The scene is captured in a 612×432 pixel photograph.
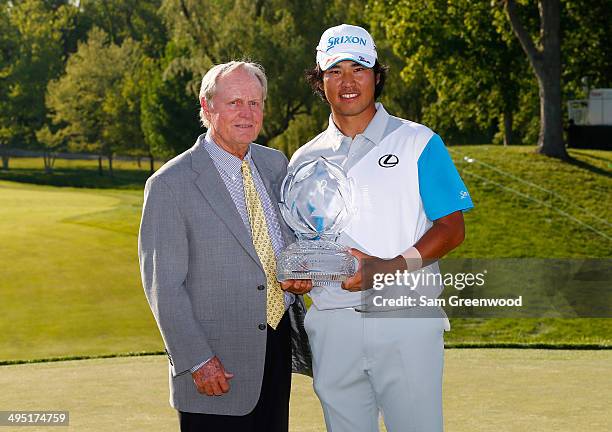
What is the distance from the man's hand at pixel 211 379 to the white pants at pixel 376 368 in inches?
14.7

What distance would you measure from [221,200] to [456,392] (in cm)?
435

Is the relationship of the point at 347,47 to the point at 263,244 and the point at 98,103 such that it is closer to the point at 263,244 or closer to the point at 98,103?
the point at 263,244

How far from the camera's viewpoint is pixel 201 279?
4.54 metres

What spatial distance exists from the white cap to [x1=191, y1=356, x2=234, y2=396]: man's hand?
1.25 metres

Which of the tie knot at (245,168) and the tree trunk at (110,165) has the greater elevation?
Result: the tie knot at (245,168)

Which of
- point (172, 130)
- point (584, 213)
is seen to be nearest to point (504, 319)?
point (584, 213)

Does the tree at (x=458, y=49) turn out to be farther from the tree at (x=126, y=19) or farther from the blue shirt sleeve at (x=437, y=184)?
the tree at (x=126, y=19)

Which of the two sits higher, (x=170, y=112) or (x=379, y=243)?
(x=379, y=243)

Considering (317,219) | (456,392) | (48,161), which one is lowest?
(48,161)

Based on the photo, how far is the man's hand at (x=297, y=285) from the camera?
172 inches

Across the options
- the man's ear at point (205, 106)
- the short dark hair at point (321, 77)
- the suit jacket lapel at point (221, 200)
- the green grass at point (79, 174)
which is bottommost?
the green grass at point (79, 174)

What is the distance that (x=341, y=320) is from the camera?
14.6 feet

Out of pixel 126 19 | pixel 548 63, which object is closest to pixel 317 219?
pixel 548 63

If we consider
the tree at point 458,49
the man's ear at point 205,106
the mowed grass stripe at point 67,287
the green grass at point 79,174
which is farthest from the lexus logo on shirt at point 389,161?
the green grass at point 79,174
